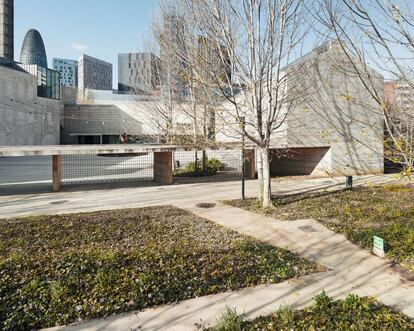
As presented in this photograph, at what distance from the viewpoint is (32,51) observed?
108188 mm

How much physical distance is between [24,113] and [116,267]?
37.3 meters

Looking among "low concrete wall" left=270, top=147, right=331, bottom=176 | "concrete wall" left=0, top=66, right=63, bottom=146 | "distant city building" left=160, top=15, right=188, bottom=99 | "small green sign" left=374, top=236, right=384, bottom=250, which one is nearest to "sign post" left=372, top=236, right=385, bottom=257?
"small green sign" left=374, top=236, right=384, bottom=250

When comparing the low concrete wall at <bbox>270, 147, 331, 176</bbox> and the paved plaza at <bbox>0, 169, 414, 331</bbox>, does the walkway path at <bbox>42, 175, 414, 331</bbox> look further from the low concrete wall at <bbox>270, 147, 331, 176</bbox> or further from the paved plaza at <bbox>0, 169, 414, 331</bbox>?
the low concrete wall at <bbox>270, 147, 331, 176</bbox>

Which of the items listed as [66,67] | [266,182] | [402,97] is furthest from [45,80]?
[66,67]

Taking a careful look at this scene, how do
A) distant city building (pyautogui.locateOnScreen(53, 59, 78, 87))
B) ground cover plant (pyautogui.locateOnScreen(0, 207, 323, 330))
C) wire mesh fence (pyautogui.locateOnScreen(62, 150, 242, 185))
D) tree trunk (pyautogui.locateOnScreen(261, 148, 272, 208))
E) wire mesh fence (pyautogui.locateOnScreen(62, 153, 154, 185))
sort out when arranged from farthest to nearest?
1. distant city building (pyautogui.locateOnScreen(53, 59, 78, 87))
2. wire mesh fence (pyautogui.locateOnScreen(62, 150, 242, 185))
3. wire mesh fence (pyautogui.locateOnScreen(62, 153, 154, 185))
4. tree trunk (pyautogui.locateOnScreen(261, 148, 272, 208))
5. ground cover plant (pyautogui.locateOnScreen(0, 207, 323, 330))

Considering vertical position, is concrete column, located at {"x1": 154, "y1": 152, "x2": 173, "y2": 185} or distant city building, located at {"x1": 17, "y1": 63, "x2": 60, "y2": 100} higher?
Result: distant city building, located at {"x1": 17, "y1": 63, "x2": 60, "y2": 100}

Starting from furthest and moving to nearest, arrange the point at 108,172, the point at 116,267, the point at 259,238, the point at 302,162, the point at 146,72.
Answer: the point at 108,172 < the point at 302,162 < the point at 146,72 < the point at 259,238 < the point at 116,267

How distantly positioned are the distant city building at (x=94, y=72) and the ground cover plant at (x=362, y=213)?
338ft

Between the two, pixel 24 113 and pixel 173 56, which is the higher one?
pixel 24 113

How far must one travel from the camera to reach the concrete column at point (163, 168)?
15.2 m

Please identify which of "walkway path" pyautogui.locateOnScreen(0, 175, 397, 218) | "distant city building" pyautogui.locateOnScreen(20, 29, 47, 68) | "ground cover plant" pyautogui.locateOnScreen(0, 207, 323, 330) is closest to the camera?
"ground cover plant" pyautogui.locateOnScreen(0, 207, 323, 330)

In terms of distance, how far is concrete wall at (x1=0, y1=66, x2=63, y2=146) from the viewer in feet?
109

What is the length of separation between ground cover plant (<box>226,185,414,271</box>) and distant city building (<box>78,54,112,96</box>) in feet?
338

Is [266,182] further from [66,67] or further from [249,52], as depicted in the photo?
[66,67]
